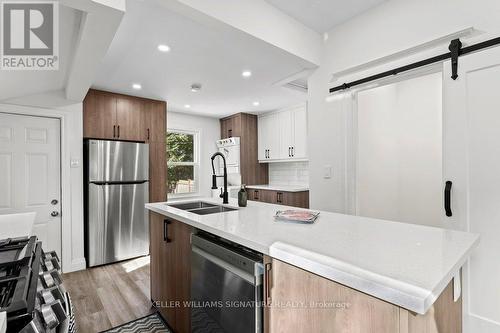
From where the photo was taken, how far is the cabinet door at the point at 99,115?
11.0ft

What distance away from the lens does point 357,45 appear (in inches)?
Result: 90.4

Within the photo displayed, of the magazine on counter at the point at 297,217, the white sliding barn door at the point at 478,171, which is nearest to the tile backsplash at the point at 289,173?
the white sliding barn door at the point at 478,171

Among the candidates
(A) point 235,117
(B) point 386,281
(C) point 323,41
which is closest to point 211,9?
(C) point 323,41

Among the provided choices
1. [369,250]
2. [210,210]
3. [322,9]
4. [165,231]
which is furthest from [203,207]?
[322,9]

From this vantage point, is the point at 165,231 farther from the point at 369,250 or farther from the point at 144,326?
the point at 369,250

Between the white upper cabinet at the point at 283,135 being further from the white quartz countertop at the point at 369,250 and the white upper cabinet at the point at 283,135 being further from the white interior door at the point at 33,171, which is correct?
the white interior door at the point at 33,171

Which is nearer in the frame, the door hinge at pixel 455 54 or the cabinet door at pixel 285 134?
the door hinge at pixel 455 54

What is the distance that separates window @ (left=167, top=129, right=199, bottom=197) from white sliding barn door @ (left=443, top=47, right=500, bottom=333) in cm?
438

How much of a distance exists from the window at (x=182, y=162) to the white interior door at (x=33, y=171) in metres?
2.01

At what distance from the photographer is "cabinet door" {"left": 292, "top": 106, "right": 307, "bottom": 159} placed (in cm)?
445

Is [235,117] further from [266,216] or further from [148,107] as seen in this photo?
[266,216]

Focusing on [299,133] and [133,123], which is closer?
[133,123]

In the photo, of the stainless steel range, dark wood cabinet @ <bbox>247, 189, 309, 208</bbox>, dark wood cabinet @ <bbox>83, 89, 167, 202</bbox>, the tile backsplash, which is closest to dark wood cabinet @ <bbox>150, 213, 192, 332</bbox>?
the stainless steel range

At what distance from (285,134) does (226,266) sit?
12.5 ft
